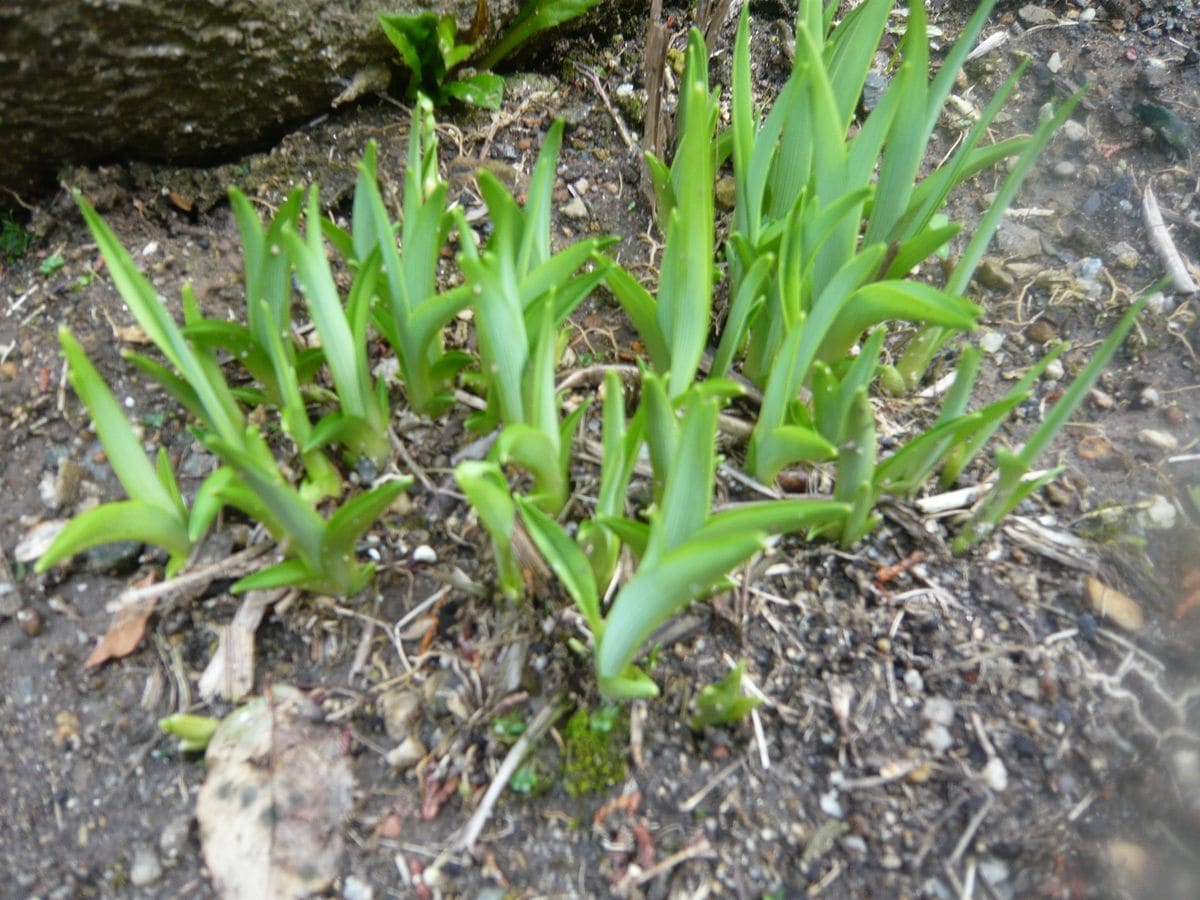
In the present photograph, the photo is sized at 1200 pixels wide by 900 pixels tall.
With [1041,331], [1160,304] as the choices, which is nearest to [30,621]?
[1041,331]

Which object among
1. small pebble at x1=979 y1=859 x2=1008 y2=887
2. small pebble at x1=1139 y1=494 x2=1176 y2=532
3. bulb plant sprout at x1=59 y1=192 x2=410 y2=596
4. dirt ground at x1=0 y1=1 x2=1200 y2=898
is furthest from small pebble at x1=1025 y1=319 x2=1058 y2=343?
bulb plant sprout at x1=59 y1=192 x2=410 y2=596

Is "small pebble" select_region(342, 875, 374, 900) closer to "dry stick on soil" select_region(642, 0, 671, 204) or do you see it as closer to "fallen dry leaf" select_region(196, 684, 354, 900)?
"fallen dry leaf" select_region(196, 684, 354, 900)

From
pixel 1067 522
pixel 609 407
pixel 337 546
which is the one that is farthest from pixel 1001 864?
pixel 337 546

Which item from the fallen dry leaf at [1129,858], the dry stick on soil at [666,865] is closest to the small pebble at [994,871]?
the fallen dry leaf at [1129,858]

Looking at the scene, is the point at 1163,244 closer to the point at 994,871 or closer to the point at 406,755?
the point at 994,871

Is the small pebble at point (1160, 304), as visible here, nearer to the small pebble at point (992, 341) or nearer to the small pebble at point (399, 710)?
the small pebble at point (992, 341)

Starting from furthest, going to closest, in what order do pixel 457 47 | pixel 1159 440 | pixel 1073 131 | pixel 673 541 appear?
pixel 1073 131, pixel 457 47, pixel 1159 440, pixel 673 541
